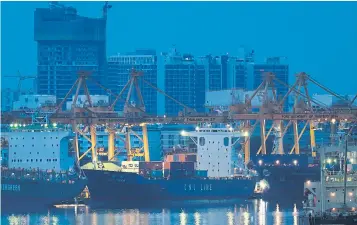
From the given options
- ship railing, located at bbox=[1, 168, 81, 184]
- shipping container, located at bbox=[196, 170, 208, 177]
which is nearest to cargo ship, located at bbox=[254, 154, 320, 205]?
shipping container, located at bbox=[196, 170, 208, 177]

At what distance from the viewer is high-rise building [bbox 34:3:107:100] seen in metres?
152

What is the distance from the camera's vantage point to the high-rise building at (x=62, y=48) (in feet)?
497

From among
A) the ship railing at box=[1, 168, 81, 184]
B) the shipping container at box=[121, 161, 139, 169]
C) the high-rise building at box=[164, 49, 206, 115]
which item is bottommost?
the ship railing at box=[1, 168, 81, 184]

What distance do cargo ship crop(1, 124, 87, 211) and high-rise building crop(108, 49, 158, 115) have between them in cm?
6179

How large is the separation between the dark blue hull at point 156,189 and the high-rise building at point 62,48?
7114 cm

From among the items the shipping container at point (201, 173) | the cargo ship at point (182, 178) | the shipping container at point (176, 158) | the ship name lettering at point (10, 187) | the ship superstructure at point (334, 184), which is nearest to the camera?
the ship superstructure at point (334, 184)

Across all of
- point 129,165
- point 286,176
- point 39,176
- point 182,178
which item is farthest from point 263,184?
point 39,176

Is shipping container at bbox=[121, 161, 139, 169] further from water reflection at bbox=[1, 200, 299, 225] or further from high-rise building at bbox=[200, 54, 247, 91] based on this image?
high-rise building at bbox=[200, 54, 247, 91]

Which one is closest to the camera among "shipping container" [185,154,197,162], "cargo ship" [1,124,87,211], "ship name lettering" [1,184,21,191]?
A: "cargo ship" [1,124,87,211]

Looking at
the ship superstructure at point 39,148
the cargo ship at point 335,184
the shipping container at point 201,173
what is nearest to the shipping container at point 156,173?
the shipping container at point 201,173

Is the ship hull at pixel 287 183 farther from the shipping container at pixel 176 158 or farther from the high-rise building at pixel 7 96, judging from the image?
the high-rise building at pixel 7 96

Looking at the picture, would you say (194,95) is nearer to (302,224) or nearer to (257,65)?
(257,65)

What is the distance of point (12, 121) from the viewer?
8325 centimetres

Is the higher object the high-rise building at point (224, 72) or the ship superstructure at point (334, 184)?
the high-rise building at point (224, 72)
